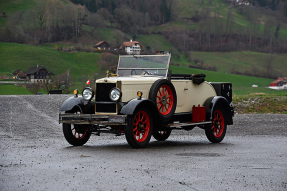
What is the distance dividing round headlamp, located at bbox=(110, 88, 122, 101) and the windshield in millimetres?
1953

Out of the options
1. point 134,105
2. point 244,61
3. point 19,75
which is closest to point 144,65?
point 134,105

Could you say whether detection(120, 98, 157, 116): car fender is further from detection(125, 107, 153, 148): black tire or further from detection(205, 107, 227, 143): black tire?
detection(205, 107, 227, 143): black tire

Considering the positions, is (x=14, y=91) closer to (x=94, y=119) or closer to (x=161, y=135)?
(x=161, y=135)

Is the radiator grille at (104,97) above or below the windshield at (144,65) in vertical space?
below

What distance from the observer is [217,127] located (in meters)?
14.0

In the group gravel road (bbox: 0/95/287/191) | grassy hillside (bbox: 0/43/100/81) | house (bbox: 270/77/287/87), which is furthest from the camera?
grassy hillside (bbox: 0/43/100/81)

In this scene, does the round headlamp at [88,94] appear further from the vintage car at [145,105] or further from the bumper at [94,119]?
the bumper at [94,119]

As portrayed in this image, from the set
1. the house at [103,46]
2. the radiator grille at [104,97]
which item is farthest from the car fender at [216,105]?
the house at [103,46]

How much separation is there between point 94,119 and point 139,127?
1130 millimetres

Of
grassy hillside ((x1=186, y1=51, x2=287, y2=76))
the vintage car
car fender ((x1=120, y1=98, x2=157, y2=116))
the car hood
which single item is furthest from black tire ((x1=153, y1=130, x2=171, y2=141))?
grassy hillside ((x1=186, y1=51, x2=287, y2=76))

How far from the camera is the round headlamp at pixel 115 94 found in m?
11.5

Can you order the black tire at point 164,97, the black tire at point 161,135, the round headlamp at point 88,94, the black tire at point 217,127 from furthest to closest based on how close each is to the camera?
the black tire at point 161,135 → the black tire at point 217,127 → the round headlamp at point 88,94 → the black tire at point 164,97

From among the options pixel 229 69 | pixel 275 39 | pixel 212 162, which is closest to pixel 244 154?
pixel 212 162

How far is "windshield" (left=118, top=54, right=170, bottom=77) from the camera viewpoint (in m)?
13.2
